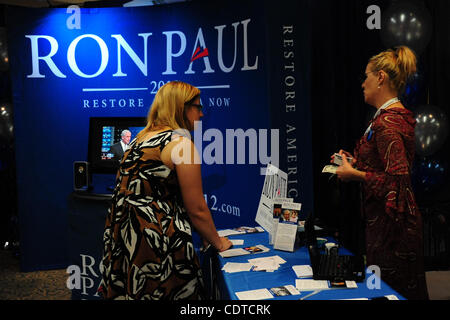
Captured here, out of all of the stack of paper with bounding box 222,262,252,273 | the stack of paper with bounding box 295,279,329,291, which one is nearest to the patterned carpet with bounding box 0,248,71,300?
the stack of paper with bounding box 222,262,252,273

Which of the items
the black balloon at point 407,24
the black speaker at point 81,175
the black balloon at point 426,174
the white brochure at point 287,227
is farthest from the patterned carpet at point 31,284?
the black balloon at point 407,24

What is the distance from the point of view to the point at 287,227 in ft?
7.06

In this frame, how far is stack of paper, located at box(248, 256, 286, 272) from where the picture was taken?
6.26 feet

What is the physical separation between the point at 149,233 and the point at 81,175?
1675 mm

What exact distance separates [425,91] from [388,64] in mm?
2231

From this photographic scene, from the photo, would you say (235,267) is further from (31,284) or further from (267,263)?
(31,284)

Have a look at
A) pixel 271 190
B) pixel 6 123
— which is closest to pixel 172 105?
pixel 271 190

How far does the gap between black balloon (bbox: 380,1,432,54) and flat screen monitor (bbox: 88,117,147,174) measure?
215 centimetres

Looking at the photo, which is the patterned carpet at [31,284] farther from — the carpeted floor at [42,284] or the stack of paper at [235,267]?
the stack of paper at [235,267]

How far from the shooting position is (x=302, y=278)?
177cm

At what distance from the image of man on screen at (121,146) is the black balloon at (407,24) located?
2.24 m

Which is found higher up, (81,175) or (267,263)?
(81,175)
